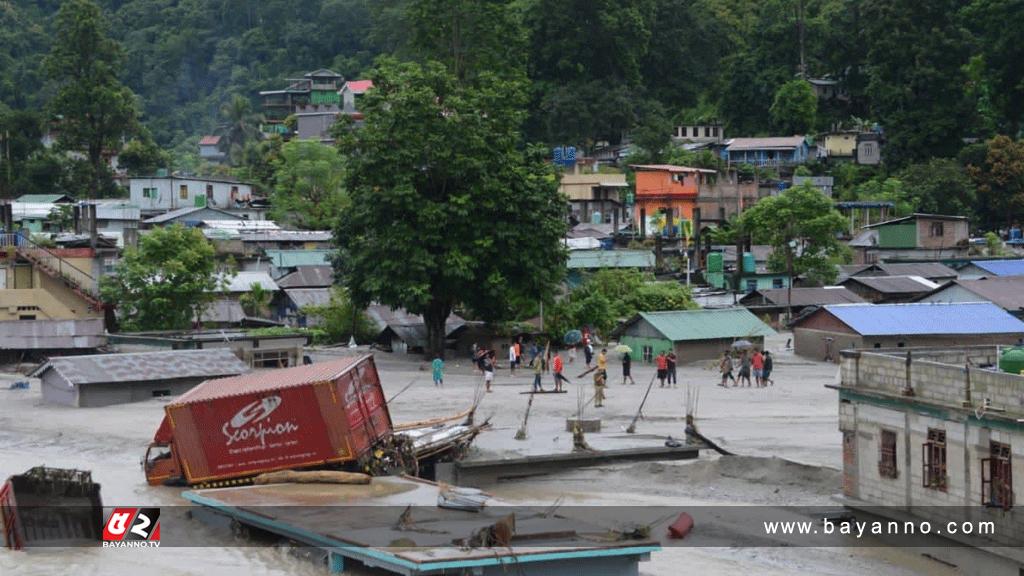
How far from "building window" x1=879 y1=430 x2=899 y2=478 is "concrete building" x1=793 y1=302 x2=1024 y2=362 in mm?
22328

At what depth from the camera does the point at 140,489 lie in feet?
92.0

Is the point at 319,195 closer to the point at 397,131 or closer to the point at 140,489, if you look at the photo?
the point at 397,131

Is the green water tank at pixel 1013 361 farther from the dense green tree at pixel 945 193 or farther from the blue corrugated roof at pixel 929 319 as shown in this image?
the dense green tree at pixel 945 193

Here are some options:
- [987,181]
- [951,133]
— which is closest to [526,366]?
[987,181]

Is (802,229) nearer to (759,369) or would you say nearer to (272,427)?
(759,369)

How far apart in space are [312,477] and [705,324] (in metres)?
25.5

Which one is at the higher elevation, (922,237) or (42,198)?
(42,198)

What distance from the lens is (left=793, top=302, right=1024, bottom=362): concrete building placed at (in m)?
46.0

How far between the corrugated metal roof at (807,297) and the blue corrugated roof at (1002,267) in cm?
659

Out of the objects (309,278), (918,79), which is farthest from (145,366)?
(918,79)

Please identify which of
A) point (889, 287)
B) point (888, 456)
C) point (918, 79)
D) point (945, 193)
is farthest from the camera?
point (918, 79)

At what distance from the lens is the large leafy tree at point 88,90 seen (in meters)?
89.3

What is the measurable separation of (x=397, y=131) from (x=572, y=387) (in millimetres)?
11419

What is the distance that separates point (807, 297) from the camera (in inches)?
2329
